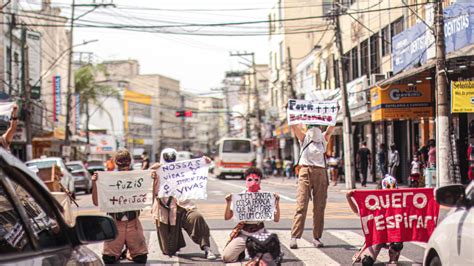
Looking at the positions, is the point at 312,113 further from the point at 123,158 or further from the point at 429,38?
the point at 429,38

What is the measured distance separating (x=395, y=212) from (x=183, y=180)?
3130 millimetres

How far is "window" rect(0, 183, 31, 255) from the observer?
12.1 ft

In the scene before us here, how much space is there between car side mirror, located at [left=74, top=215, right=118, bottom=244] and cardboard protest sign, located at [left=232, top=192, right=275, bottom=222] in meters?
4.36

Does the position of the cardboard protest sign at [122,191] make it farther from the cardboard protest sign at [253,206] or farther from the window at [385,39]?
the window at [385,39]

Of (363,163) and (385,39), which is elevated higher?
(385,39)

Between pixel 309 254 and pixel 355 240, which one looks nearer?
pixel 309 254

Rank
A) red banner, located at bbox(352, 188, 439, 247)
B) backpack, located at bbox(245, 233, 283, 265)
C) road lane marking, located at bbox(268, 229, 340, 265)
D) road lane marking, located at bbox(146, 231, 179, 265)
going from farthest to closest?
road lane marking, located at bbox(146, 231, 179, 265) < road lane marking, located at bbox(268, 229, 340, 265) < red banner, located at bbox(352, 188, 439, 247) < backpack, located at bbox(245, 233, 283, 265)

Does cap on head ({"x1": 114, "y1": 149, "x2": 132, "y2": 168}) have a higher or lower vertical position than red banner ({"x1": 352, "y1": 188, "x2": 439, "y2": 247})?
higher

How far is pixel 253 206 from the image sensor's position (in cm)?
859

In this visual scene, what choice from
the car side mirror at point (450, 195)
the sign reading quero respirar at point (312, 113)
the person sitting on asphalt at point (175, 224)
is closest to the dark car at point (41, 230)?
the car side mirror at point (450, 195)

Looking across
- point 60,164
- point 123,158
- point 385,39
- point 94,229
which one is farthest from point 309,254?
point 385,39

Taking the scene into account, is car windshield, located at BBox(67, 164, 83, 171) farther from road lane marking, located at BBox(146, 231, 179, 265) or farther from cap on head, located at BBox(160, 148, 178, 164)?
cap on head, located at BBox(160, 148, 178, 164)

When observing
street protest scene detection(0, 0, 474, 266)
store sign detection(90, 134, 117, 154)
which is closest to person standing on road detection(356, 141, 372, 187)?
street protest scene detection(0, 0, 474, 266)

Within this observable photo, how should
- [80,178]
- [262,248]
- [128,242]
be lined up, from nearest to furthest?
[262,248] < [128,242] < [80,178]
